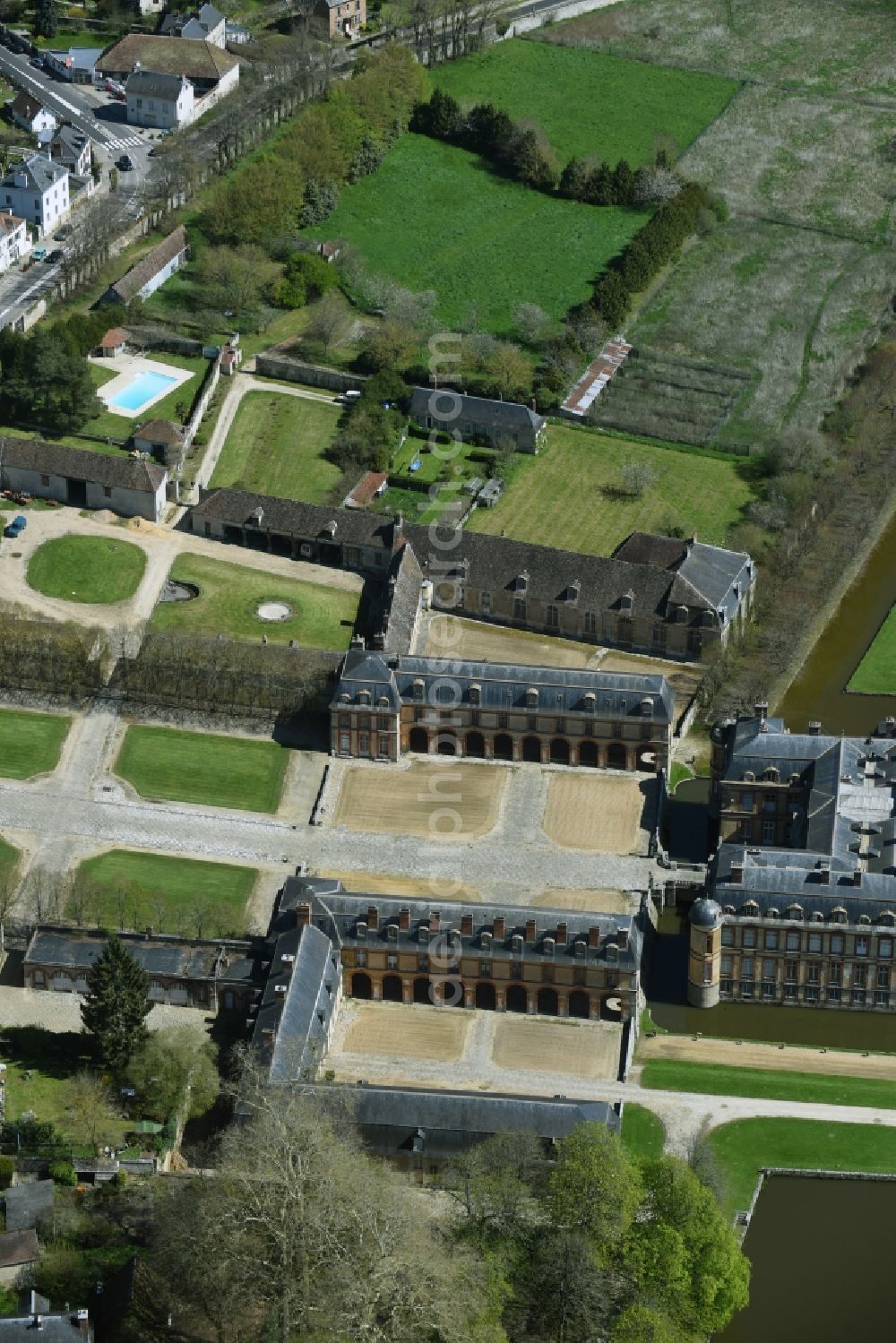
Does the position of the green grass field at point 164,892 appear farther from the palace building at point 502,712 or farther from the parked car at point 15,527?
the parked car at point 15,527

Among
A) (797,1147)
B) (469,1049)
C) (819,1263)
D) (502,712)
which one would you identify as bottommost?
(469,1049)

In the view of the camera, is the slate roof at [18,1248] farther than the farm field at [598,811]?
No

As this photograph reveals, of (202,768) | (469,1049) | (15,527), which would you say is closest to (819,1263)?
(469,1049)

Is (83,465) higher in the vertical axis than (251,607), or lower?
higher

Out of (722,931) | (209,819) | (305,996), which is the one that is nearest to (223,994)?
(305,996)

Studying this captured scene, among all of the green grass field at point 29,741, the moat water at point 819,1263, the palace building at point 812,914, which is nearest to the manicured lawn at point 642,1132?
the moat water at point 819,1263

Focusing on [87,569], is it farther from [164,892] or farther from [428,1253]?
[428,1253]

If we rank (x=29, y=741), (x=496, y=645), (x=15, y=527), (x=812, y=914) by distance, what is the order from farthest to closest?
(x=15, y=527), (x=496, y=645), (x=29, y=741), (x=812, y=914)
